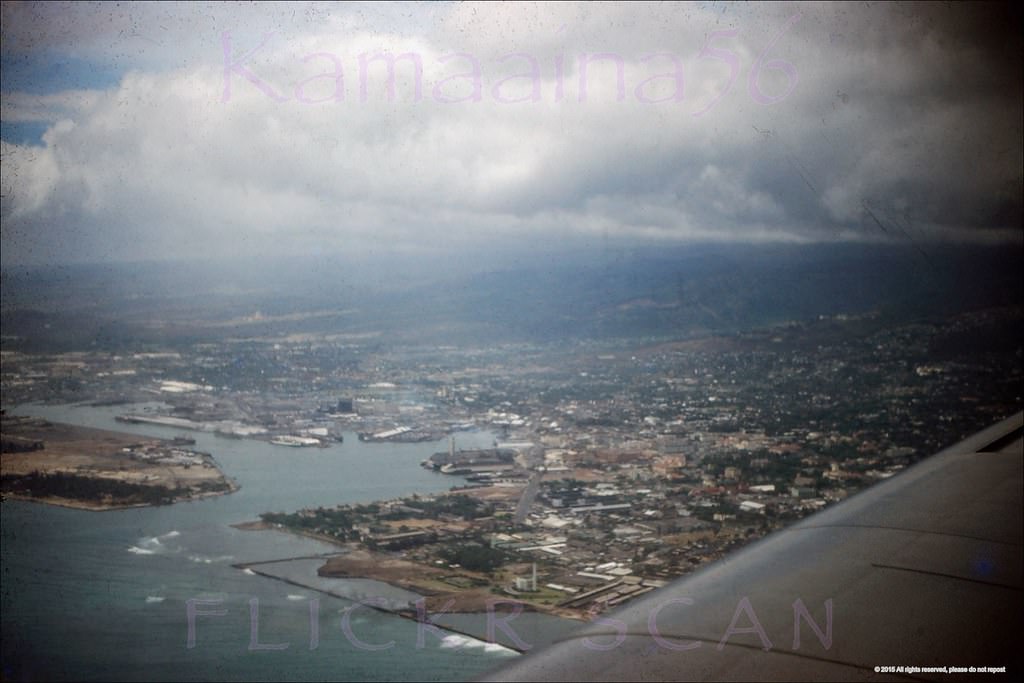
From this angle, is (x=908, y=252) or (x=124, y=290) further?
(x=908, y=252)

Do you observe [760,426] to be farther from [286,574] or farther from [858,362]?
[286,574]

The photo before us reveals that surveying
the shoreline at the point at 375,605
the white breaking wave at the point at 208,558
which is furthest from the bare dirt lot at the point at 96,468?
the shoreline at the point at 375,605

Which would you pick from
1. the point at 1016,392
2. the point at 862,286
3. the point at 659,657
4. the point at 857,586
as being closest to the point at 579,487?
the point at 857,586

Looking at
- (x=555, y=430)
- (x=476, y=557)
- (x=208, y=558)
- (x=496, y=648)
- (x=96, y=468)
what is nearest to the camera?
(x=496, y=648)

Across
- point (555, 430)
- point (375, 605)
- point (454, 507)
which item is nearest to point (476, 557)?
point (375, 605)

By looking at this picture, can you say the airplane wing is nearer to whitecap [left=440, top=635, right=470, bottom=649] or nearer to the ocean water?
the ocean water

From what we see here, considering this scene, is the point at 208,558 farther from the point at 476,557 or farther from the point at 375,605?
the point at 476,557

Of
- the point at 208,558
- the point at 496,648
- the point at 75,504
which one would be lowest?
the point at 496,648
